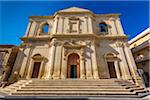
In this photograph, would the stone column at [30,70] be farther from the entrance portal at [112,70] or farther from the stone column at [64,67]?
the entrance portal at [112,70]

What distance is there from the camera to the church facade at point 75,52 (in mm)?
13406

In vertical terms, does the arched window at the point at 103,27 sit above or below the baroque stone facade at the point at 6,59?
above

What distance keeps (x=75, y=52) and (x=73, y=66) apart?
1737 mm

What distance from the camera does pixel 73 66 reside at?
1445 centimetres

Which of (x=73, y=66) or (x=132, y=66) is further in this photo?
(x=73, y=66)

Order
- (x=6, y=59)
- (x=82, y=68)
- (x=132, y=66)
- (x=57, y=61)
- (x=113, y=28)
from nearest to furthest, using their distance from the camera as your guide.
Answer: (x=82, y=68) → (x=57, y=61) → (x=132, y=66) → (x=6, y=59) → (x=113, y=28)

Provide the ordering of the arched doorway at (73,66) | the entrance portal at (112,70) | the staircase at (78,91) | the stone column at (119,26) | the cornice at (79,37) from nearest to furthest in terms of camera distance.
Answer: the staircase at (78,91) < the arched doorway at (73,66) < the entrance portal at (112,70) < the cornice at (79,37) < the stone column at (119,26)

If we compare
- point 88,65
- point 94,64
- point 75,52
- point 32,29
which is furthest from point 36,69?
point 94,64

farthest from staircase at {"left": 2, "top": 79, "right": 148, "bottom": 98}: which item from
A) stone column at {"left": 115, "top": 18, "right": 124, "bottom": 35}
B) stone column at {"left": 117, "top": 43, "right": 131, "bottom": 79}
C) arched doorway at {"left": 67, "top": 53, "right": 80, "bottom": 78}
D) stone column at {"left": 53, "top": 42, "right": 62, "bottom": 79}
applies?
stone column at {"left": 115, "top": 18, "right": 124, "bottom": 35}

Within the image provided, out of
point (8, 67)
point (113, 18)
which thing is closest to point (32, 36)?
point (8, 67)

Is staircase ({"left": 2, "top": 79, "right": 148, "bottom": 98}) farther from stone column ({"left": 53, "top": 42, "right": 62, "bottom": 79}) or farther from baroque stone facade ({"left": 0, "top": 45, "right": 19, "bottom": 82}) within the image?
baroque stone facade ({"left": 0, "top": 45, "right": 19, "bottom": 82})

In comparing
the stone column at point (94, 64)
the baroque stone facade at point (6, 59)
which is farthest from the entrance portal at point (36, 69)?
the stone column at point (94, 64)

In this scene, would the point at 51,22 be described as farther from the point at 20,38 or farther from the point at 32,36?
the point at 20,38

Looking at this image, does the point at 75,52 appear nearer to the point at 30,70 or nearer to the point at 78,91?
the point at 30,70
